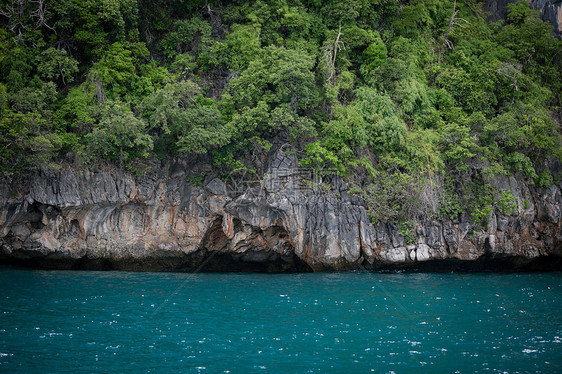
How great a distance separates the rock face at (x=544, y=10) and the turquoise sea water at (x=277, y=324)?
773 inches

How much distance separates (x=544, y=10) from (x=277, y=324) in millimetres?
31312

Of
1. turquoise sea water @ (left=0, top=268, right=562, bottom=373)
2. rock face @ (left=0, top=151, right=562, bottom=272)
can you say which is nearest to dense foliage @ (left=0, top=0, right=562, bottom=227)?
rock face @ (left=0, top=151, right=562, bottom=272)

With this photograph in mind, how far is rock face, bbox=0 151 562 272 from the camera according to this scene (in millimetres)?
25219

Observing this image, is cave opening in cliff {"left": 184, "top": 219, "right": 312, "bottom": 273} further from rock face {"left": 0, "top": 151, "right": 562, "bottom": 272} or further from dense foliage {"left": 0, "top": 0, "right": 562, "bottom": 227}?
dense foliage {"left": 0, "top": 0, "right": 562, "bottom": 227}

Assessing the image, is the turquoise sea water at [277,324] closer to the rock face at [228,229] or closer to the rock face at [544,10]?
the rock face at [228,229]

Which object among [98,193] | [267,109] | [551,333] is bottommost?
[551,333]

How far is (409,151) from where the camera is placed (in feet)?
88.3

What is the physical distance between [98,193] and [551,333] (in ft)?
72.5

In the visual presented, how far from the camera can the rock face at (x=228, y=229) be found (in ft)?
82.7

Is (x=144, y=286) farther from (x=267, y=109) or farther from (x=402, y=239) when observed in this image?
(x=402, y=239)

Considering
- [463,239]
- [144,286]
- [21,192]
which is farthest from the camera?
[463,239]

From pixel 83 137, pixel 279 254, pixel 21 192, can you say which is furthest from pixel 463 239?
pixel 21 192

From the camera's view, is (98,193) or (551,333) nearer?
(551,333)

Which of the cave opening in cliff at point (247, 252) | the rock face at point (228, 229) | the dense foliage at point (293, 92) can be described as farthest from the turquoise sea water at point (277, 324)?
the dense foliage at point (293, 92)
